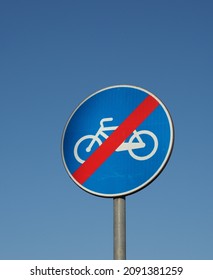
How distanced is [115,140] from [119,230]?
0.49 metres

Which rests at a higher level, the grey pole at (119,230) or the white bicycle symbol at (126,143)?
the white bicycle symbol at (126,143)

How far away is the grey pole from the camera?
215 centimetres

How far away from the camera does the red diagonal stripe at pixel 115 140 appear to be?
2402 millimetres

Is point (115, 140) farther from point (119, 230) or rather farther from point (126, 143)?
point (119, 230)

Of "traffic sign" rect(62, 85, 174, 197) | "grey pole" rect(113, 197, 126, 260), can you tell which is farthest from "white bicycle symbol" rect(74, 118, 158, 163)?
"grey pole" rect(113, 197, 126, 260)

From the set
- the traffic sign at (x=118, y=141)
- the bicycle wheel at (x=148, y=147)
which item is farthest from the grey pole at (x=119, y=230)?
the bicycle wheel at (x=148, y=147)

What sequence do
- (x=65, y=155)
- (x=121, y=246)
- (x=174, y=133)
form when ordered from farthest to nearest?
(x=65, y=155) → (x=174, y=133) → (x=121, y=246)

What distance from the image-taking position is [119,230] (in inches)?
86.2

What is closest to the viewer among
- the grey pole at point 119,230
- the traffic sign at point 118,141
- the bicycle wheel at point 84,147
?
the grey pole at point 119,230

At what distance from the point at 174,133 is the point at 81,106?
2.01 feet

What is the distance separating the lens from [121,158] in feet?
7.78

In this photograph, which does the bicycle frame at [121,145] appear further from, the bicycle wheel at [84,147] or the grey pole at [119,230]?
the grey pole at [119,230]
